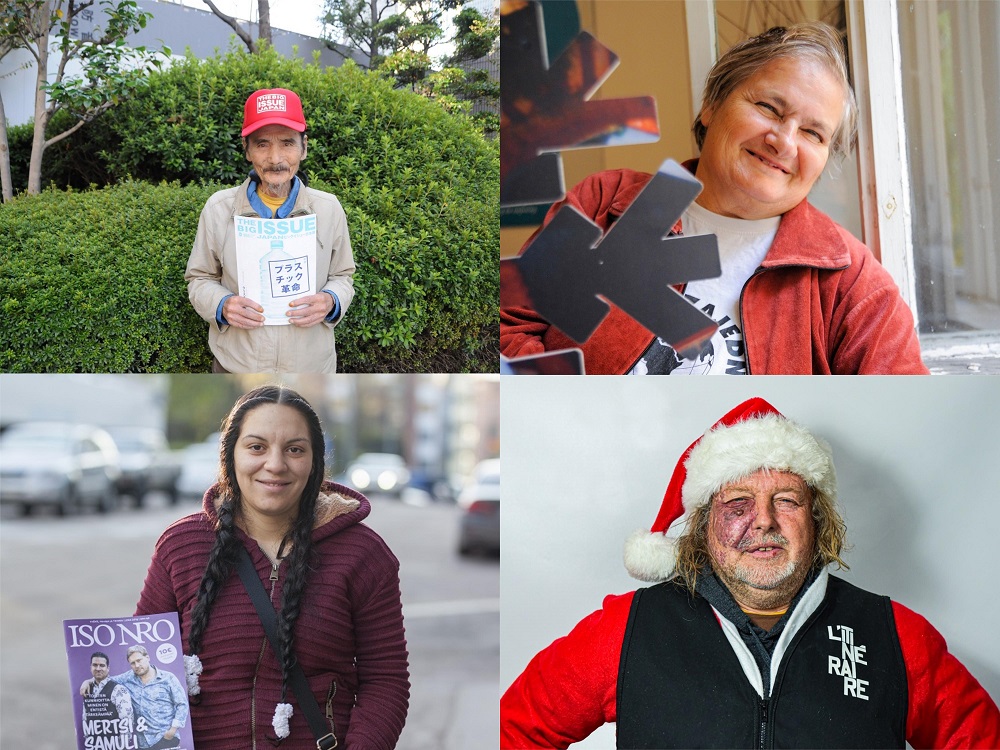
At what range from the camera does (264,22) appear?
138 inches

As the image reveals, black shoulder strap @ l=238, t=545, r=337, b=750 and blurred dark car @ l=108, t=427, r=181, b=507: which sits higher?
blurred dark car @ l=108, t=427, r=181, b=507

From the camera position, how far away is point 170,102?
3.51 metres

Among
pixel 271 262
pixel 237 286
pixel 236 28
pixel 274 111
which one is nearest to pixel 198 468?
pixel 237 286

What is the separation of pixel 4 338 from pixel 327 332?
1.10 m

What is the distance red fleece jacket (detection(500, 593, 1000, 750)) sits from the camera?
8.81 ft

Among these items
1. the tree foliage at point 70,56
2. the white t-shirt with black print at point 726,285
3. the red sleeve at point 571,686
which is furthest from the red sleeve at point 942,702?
→ the tree foliage at point 70,56

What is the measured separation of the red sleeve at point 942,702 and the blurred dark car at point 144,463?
233 cm

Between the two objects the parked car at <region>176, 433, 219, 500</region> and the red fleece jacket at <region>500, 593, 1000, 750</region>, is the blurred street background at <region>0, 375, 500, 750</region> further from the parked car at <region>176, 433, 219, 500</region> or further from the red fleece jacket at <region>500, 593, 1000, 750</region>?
the red fleece jacket at <region>500, 593, 1000, 750</region>

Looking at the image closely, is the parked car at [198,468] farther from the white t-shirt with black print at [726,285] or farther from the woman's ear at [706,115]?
the woman's ear at [706,115]

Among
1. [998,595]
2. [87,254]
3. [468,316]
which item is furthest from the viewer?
[468,316]

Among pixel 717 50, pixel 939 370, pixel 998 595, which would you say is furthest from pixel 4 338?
pixel 998 595

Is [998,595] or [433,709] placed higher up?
[998,595]

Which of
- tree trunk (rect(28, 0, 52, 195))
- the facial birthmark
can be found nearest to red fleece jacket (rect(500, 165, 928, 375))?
the facial birthmark

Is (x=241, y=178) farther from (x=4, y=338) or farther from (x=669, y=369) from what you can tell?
(x=669, y=369)
